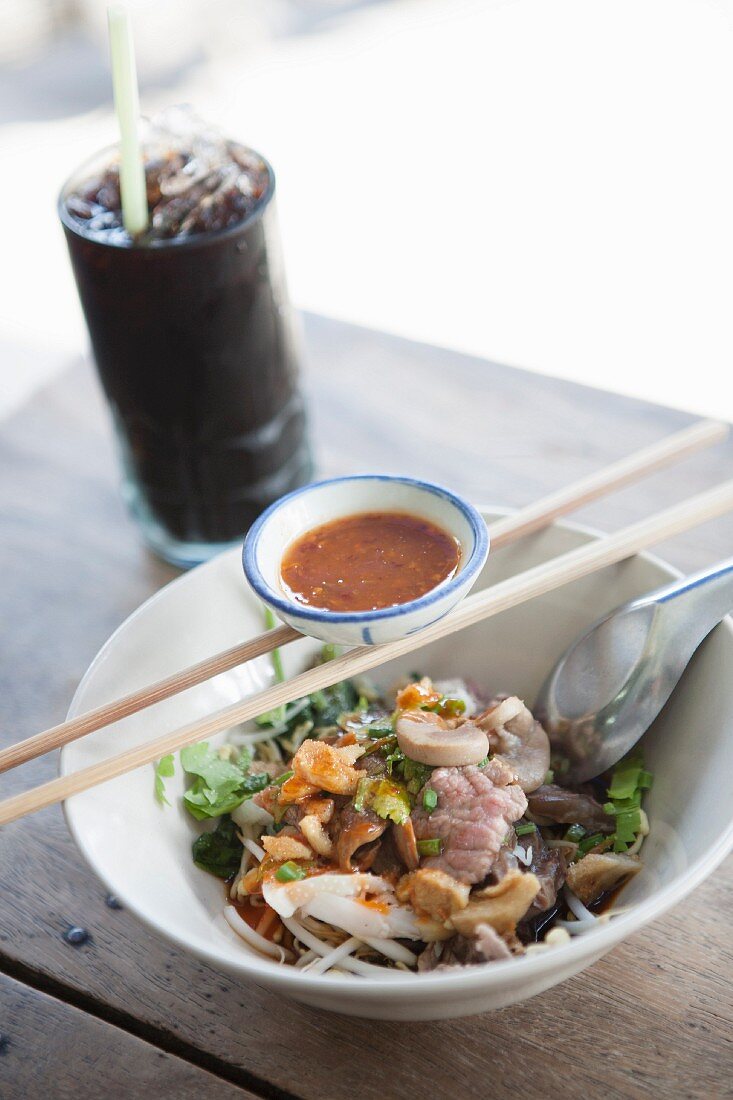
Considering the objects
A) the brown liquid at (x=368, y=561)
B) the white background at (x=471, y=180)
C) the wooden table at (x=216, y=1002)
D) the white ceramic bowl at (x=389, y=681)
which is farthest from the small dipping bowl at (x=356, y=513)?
the white background at (x=471, y=180)

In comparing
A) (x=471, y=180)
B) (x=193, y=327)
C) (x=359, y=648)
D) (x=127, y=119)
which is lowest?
(x=471, y=180)

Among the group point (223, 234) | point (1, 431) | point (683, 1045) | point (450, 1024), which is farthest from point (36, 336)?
point (683, 1045)

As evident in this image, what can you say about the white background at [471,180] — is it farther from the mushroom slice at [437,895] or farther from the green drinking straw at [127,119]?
the mushroom slice at [437,895]

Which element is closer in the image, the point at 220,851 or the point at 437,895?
the point at 437,895

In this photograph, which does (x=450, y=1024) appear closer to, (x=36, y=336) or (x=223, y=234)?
(x=223, y=234)

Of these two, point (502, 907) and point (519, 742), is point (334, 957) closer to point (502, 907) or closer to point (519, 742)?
point (502, 907)

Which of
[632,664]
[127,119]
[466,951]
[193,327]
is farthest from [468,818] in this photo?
[127,119]

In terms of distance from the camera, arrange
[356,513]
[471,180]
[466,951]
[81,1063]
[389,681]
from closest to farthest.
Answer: [466,951], [81,1063], [356,513], [389,681], [471,180]
